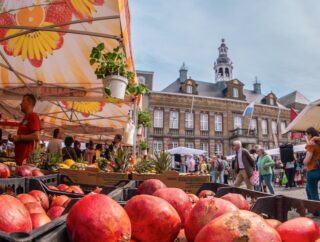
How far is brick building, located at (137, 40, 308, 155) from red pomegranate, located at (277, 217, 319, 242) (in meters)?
35.0

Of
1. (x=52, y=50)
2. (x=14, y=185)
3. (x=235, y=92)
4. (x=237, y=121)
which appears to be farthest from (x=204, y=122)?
(x=14, y=185)

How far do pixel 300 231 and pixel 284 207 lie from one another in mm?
786

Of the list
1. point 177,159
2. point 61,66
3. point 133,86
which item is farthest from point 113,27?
point 177,159

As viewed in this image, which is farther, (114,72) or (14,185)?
(114,72)

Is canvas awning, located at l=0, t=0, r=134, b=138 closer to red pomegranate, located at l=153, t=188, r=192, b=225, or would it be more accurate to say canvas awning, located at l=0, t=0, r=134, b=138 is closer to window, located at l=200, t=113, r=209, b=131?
red pomegranate, located at l=153, t=188, r=192, b=225

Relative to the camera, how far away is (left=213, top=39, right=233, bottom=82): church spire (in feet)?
161

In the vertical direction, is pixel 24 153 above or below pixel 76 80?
below

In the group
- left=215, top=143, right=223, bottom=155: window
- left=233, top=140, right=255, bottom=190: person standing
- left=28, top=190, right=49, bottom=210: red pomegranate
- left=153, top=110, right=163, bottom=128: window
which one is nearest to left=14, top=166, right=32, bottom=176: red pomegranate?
left=28, top=190, right=49, bottom=210: red pomegranate

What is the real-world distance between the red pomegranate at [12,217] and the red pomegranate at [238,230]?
23.5 inches

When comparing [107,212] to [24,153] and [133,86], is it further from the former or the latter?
[133,86]

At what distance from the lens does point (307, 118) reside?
7996 millimetres

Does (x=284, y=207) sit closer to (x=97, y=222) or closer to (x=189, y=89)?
(x=97, y=222)

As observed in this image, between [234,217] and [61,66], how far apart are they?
6.47 metres

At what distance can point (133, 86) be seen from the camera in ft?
18.6
